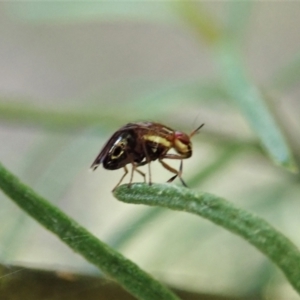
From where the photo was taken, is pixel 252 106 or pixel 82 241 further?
pixel 252 106

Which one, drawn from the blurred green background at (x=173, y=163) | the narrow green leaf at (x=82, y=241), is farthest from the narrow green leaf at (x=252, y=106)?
the narrow green leaf at (x=82, y=241)

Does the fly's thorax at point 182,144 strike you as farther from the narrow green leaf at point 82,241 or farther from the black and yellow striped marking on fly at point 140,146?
the narrow green leaf at point 82,241

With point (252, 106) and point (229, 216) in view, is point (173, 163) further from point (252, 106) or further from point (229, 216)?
point (229, 216)

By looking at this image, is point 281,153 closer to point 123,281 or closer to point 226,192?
point 123,281

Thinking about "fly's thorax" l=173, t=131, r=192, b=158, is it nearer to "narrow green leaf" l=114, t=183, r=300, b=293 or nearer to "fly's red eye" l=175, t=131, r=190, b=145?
"fly's red eye" l=175, t=131, r=190, b=145

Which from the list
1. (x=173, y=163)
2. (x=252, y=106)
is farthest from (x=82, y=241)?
(x=173, y=163)

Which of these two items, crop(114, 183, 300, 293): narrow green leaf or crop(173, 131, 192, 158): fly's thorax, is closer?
crop(114, 183, 300, 293): narrow green leaf

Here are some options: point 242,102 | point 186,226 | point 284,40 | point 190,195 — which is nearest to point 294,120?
point 284,40

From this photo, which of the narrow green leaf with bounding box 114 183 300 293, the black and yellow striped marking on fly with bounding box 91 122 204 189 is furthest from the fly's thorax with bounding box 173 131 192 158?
the narrow green leaf with bounding box 114 183 300 293
